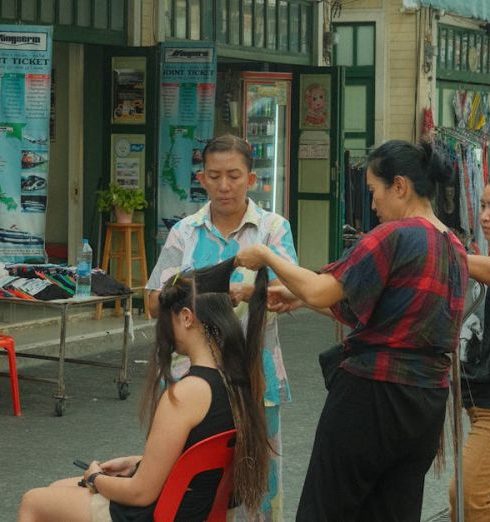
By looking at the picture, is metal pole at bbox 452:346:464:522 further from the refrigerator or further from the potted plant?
the refrigerator

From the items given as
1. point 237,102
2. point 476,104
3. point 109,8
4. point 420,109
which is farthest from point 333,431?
point 476,104

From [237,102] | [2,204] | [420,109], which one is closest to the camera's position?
[2,204]

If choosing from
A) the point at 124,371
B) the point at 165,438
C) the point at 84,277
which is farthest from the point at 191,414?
the point at 124,371

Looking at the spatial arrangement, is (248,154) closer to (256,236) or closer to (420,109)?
(256,236)

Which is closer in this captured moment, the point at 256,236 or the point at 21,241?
the point at 256,236

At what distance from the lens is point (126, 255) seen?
42.2ft

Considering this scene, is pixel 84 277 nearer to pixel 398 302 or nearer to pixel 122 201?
pixel 122 201

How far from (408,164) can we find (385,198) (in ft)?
0.44

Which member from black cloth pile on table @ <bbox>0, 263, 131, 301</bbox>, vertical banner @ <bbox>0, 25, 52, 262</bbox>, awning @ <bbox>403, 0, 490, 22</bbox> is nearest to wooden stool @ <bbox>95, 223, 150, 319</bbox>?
vertical banner @ <bbox>0, 25, 52, 262</bbox>

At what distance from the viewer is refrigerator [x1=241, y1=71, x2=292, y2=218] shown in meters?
15.2

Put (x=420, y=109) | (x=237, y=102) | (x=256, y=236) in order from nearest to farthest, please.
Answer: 1. (x=256, y=236)
2. (x=237, y=102)
3. (x=420, y=109)

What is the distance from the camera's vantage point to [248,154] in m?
5.47

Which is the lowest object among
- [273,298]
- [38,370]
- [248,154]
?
[38,370]

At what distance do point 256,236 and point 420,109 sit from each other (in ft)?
46.4
